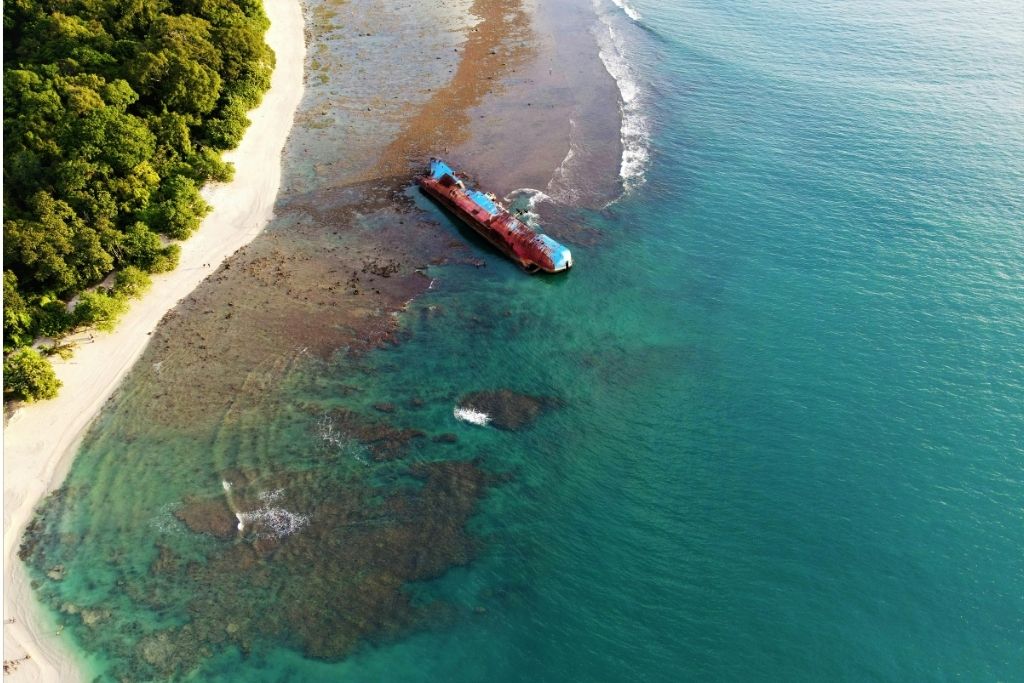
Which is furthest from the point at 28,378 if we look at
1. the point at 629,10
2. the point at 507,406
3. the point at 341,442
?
the point at 629,10

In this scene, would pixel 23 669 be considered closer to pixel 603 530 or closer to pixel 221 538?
pixel 221 538

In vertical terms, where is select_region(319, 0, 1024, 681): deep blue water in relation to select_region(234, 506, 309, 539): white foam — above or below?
above

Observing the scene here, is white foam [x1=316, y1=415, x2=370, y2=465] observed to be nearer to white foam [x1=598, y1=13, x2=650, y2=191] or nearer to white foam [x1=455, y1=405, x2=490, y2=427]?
white foam [x1=455, y1=405, x2=490, y2=427]

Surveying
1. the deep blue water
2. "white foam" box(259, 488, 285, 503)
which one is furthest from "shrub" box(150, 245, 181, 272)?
"white foam" box(259, 488, 285, 503)

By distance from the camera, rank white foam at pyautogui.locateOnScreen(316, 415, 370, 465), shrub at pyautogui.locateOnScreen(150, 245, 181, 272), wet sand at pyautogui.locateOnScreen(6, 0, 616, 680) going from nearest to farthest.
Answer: white foam at pyautogui.locateOnScreen(316, 415, 370, 465) → wet sand at pyautogui.locateOnScreen(6, 0, 616, 680) → shrub at pyautogui.locateOnScreen(150, 245, 181, 272)

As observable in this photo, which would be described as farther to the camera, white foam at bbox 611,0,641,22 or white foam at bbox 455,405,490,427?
white foam at bbox 611,0,641,22

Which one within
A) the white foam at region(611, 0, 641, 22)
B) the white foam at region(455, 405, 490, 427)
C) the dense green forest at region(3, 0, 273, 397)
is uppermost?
the white foam at region(611, 0, 641, 22)

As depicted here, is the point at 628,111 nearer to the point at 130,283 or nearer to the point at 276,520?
the point at 130,283

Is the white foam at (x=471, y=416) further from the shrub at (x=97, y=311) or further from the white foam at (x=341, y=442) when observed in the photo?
the shrub at (x=97, y=311)
